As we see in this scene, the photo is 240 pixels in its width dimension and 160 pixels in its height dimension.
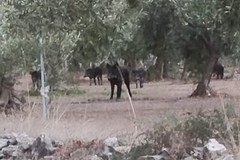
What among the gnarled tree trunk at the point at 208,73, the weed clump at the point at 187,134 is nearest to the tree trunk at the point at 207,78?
the gnarled tree trunk at the point at 208,73

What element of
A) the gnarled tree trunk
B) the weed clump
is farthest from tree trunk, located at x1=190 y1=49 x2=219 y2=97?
the weed clump

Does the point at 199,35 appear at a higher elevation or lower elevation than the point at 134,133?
higher

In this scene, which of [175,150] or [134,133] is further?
[134,133]

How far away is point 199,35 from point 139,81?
42.3ft

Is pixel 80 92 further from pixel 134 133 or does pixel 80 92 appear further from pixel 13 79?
pixel 134 133

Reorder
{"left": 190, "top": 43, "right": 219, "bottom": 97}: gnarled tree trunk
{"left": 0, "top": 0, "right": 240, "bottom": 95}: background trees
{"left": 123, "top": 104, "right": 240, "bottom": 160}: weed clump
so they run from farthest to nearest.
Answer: {"left": 190, "top": 43, "right": 219, "bottom": 97}: gnarled tree trunk, {"left": 0, "top": 0, "right": 240, "bottom": 95}: background trees, {"left": 123, "top": 104, "right": 240, "bottom": 160}: weed clump

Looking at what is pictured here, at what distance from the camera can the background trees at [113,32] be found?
833 centimetres

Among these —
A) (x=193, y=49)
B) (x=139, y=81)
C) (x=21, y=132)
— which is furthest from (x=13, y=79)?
(x=139, y=81)

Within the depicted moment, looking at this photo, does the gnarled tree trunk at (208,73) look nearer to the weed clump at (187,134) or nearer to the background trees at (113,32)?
the background trees at (113,32)

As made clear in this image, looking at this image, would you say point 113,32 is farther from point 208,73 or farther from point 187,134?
point 208,73

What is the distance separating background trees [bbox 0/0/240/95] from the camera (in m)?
8.33

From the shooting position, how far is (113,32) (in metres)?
9.27

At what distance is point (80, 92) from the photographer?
98.7ft

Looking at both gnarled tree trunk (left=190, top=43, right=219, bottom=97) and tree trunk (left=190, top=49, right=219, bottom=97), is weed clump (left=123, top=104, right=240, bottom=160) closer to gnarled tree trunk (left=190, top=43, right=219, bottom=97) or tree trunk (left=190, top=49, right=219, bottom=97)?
gnarled tree trunk (left=190, top=43, right=219, bottom=97)
